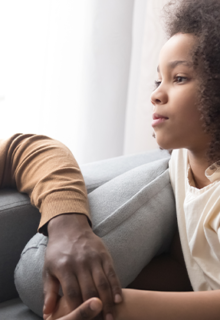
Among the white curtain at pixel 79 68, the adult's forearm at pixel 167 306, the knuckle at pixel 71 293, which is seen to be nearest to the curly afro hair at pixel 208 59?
the adult's forearm at pixel 167 306

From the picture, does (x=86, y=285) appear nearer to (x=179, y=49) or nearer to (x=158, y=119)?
(x=158, y=119)

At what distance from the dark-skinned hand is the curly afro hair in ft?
1.04

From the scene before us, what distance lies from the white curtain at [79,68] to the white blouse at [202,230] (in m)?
0.84

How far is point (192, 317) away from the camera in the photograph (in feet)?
1.91

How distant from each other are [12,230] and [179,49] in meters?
0.52

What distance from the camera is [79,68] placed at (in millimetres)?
1496

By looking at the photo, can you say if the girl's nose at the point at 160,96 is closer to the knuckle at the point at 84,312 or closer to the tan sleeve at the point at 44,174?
the tan sleeve at the point at 44,174

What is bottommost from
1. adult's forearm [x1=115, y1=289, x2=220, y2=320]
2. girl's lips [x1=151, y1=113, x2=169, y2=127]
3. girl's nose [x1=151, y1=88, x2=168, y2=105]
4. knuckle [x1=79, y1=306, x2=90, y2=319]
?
adult's forearm [x1=115, y1=289, x2=220, y2=320]

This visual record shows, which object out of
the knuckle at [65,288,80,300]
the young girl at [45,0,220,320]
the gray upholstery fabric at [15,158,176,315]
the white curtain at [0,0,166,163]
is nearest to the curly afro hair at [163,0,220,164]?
the young girl at [45,0,220,320]

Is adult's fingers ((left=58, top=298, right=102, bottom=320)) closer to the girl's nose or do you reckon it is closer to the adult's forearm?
the adult's forearm

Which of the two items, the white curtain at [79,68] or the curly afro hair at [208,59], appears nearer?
the curly afro hair at [208,59]

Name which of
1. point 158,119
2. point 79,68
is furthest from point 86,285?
point 79,68

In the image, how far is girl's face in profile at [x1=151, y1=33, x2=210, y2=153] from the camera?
72cm

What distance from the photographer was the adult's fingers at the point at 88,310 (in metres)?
0.53
